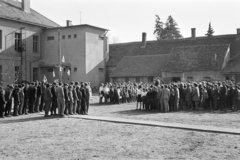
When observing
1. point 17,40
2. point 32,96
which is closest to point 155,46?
point 17,40

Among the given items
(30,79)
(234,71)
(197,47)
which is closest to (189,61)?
(197,47)

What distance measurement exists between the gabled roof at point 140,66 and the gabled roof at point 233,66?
29.8 feet

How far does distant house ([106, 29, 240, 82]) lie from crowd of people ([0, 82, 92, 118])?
22.3 m

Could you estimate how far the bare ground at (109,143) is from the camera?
26.7ft

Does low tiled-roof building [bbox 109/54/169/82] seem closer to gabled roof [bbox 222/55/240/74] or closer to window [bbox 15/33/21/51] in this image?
gabled roof [bbox 222/55/240/74]

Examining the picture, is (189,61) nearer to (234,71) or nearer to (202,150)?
(234,71)

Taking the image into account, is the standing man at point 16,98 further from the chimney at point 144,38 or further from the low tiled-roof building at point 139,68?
the chimney at point 144,38

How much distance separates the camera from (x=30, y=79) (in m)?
39.9

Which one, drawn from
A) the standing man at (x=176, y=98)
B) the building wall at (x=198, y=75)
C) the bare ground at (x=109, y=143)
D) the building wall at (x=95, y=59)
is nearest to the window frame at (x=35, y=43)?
the building wall at (x=95, y=59)

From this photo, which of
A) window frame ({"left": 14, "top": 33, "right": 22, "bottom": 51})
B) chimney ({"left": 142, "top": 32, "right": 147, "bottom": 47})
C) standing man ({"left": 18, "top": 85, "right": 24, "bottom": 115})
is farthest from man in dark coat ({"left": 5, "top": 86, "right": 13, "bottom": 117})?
chimney ({"left": 142, "top": 32, "right": 147, "bottom": 47})

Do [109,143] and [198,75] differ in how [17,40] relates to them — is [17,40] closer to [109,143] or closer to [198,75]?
[198,75]

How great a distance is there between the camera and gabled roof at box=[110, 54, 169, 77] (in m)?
41.2

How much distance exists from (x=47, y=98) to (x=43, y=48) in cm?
2760

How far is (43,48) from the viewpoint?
138 ft
